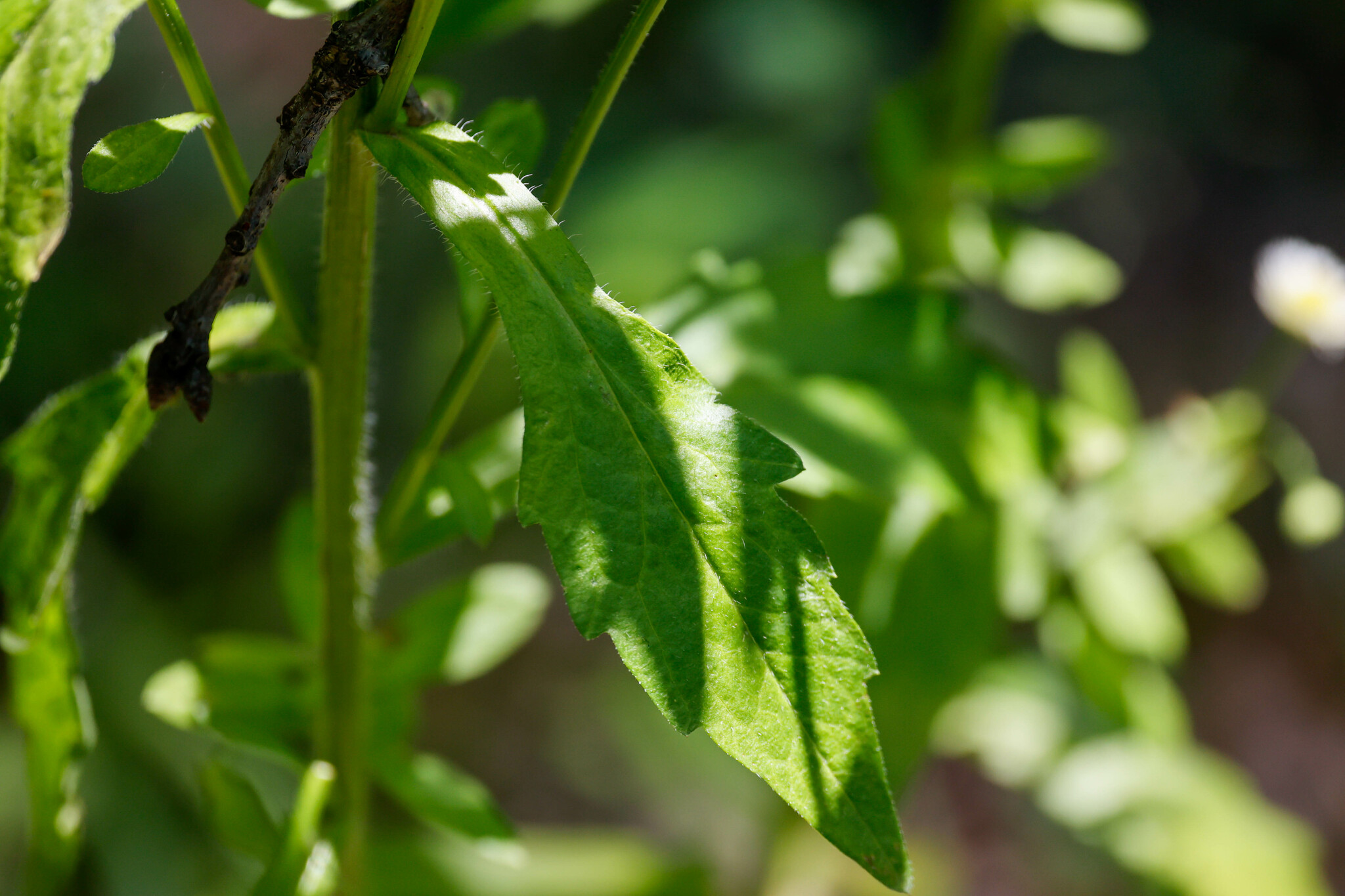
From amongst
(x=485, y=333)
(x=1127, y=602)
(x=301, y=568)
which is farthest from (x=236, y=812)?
(x=1127, y=602)

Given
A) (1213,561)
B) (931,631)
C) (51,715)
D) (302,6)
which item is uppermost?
(302,6)

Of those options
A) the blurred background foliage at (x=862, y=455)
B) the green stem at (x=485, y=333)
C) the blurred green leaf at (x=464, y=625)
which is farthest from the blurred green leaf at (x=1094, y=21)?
the blurred green leaf at (x=464, y=625)

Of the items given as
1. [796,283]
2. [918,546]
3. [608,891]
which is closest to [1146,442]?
[918,546]

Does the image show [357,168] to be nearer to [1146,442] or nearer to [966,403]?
[966,403]

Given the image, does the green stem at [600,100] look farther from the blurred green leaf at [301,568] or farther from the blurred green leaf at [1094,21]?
the blurred green leaf at [1094,21]

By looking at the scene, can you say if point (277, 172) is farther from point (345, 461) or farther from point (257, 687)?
point (257, 687)

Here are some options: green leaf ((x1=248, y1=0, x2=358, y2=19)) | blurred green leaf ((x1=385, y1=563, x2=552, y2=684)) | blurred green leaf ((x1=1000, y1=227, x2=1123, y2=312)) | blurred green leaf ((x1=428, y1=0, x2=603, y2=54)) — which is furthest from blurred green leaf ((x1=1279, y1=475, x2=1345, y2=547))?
green leaf ((x1=248, y1=0, x2=358, y2=19))

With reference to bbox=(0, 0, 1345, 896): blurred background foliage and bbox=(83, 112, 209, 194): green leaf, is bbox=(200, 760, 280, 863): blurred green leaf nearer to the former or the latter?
bbox=(0, 0, 1345, 896): blurred background foliage
